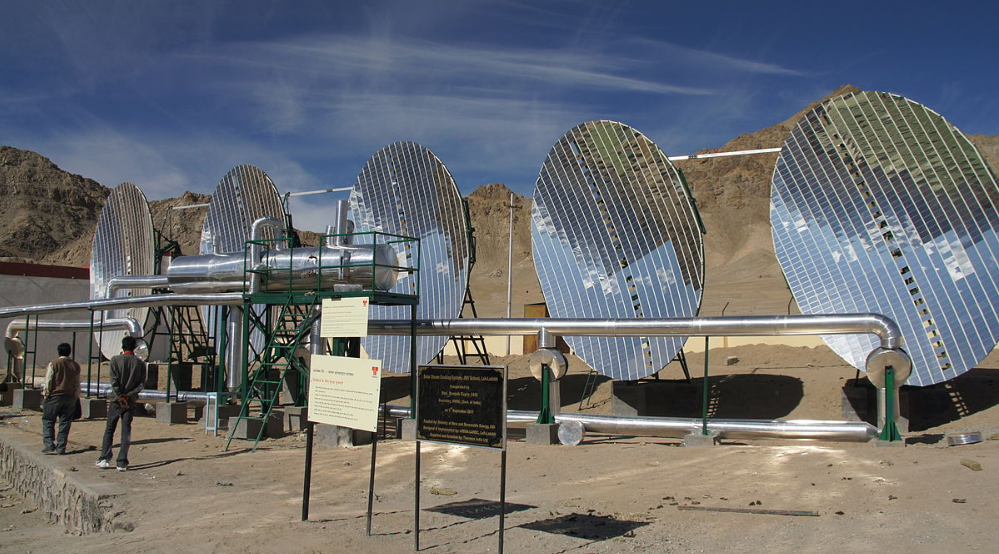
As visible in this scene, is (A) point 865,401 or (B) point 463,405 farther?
(A) point 865,401

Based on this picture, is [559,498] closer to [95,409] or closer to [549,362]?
[549,362]

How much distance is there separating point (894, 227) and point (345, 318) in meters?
11.4

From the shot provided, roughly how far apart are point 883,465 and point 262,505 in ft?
27.0

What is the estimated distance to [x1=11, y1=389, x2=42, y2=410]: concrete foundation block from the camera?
22250mm

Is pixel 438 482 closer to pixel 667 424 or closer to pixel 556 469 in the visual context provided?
pixel 556 469

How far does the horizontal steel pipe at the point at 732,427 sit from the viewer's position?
42.9 feet

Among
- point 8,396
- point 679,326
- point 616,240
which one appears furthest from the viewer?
point 8,396

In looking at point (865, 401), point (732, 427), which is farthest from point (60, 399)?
point (865, 401)

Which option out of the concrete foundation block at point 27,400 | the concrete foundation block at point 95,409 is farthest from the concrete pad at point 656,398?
the concrete foundation block at point 27,400

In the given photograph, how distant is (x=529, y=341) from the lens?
30750 mm

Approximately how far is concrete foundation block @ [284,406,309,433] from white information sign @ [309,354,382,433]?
851 centimetres

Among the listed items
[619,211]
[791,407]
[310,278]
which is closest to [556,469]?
[310,278]

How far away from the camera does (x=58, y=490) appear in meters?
11.0

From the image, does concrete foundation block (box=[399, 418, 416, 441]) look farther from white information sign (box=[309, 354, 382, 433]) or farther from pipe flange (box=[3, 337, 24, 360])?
pipe flange (box=[3, 337, 24, 360])
